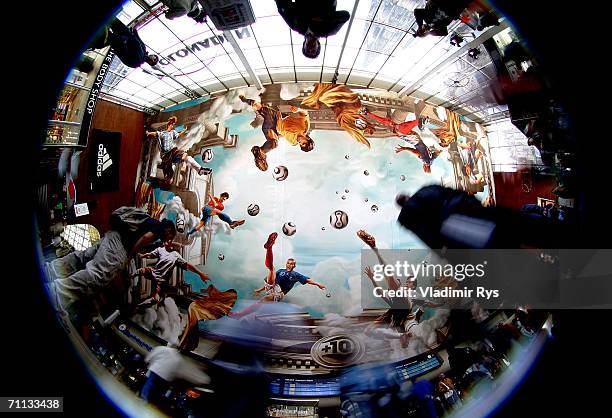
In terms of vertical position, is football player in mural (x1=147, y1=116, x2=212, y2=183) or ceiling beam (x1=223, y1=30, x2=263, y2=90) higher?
ceiling beam (x1=223, y1=30, x2=263, y2=90)

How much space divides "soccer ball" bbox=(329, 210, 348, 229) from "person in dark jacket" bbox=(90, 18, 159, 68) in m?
4.07

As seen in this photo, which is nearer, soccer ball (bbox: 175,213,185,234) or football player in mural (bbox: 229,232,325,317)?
soccer ball (bbox: 175,213,185,234)

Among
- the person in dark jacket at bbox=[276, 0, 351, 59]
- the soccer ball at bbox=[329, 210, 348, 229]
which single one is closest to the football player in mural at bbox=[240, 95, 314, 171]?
the soccer ball at bbox=[329, 210, 348, 229]

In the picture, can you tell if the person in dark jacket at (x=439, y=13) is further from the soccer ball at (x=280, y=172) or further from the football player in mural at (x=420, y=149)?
the soccer ball at (x=280, y=172)

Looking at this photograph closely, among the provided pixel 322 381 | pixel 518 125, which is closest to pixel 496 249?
pixel 518 125

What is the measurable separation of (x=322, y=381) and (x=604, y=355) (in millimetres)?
3991

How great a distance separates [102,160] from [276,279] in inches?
150

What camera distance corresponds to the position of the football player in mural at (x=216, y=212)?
492 cm

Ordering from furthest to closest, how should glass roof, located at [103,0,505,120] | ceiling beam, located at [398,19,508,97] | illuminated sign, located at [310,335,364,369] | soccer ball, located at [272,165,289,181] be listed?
1. soccer ball, located at [272,165,289,181]
2. illuminated sign, located at [310,335,364,369]
3. glass roof, located at [103,0,505,120]
4. ceiling beam, located at [398,19,508,97]

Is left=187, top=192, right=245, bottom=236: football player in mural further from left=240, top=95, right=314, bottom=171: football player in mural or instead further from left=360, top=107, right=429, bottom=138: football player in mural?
left=360, top=107, right=429, bottom=138: football player in mural

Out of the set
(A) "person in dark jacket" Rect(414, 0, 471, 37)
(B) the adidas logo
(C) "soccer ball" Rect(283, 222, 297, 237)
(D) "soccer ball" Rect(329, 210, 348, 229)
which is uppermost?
(A) "person in dark jacket" Rect(414, 0, 471, 37)

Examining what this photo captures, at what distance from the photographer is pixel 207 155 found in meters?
4.88

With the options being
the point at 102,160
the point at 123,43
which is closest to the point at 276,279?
the point at 102,160

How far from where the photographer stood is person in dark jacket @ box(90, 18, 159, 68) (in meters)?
2.71
